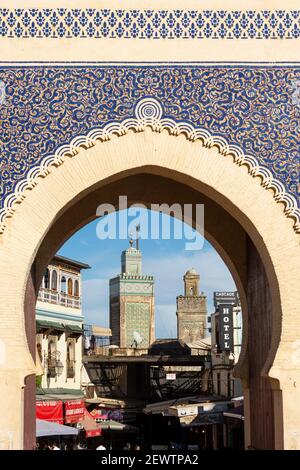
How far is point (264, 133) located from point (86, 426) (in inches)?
424

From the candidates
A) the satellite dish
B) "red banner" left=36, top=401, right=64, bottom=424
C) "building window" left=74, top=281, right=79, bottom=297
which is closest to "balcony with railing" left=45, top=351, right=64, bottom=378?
"red banner" left=36, top=401, right=64, bottom=424

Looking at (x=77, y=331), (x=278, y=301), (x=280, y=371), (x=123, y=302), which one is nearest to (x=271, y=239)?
(x=278, y=301)

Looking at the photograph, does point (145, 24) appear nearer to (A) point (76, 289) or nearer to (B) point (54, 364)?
(B) point (54, 364)

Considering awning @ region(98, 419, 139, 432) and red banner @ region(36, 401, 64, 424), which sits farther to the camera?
awning @ region(98, 419, 139, 432)

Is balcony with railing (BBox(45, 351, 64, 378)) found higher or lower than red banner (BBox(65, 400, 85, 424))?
higher

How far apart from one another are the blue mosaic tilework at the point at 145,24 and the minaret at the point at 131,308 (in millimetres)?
33549

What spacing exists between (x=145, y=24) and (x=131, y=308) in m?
37.2

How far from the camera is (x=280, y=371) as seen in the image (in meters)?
7.16

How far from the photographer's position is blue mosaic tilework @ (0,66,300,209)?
24.7 ft

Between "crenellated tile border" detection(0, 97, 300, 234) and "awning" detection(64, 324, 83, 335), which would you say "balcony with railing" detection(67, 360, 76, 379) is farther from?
"crenellated tile border" detection(0, 97, 300, 234)

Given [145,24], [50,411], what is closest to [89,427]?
[50,411]

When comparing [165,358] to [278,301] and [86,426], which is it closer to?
[86,426]

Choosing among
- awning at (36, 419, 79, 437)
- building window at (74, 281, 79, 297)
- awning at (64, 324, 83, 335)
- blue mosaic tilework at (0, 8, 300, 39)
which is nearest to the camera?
blue mosaic tilework at (0, 8, 300, 39)

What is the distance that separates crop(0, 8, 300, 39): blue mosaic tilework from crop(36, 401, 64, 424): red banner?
827 centimetres
